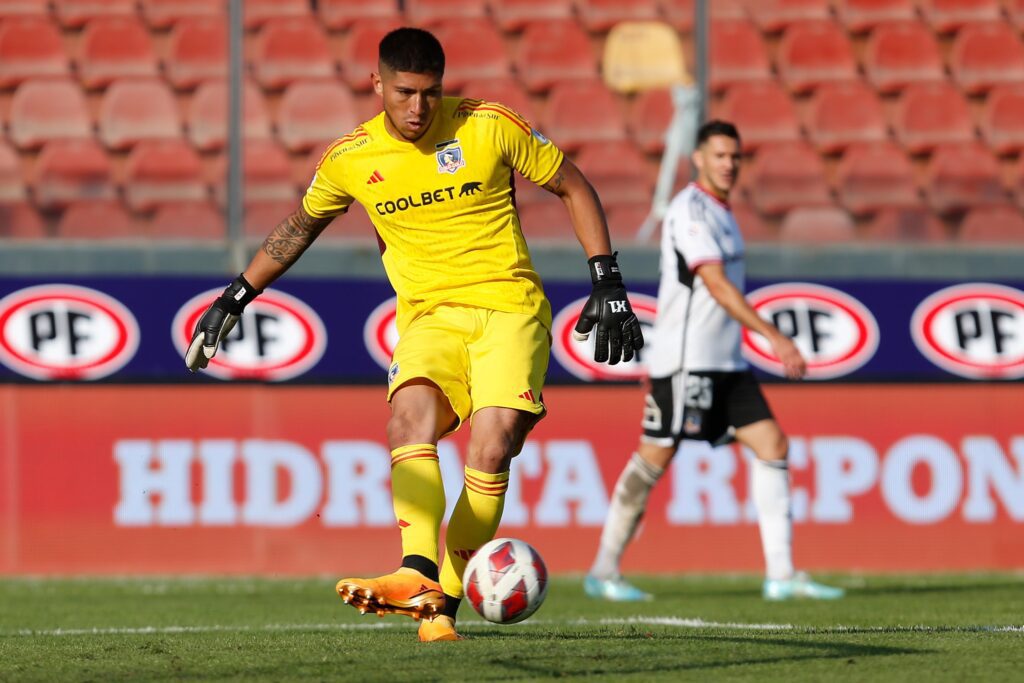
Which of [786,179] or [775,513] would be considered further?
[786,179]

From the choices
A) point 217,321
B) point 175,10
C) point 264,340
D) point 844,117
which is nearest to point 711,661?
point 217,321

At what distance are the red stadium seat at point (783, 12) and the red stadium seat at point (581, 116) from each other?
51.5 inches

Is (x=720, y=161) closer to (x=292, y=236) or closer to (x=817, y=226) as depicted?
(x=817, y=226)

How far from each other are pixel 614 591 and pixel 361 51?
513 centimetres

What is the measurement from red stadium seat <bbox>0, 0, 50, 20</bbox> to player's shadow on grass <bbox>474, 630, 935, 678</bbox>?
7.02 metres

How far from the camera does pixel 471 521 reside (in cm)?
560

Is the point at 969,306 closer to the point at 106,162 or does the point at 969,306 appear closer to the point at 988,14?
the point at 988,14

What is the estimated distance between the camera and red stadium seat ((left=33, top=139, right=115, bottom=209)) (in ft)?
35.4

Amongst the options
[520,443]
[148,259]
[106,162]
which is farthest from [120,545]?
[520,443]

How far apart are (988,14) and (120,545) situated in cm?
756

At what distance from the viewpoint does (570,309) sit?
32.8ft

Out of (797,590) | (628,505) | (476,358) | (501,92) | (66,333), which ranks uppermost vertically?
(501,92)

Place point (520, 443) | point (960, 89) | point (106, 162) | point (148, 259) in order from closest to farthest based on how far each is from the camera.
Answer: point (520, 443)
point (148, 259)
point (106, 162)
point (960, 89)

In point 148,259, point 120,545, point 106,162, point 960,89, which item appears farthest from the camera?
point 960,89
